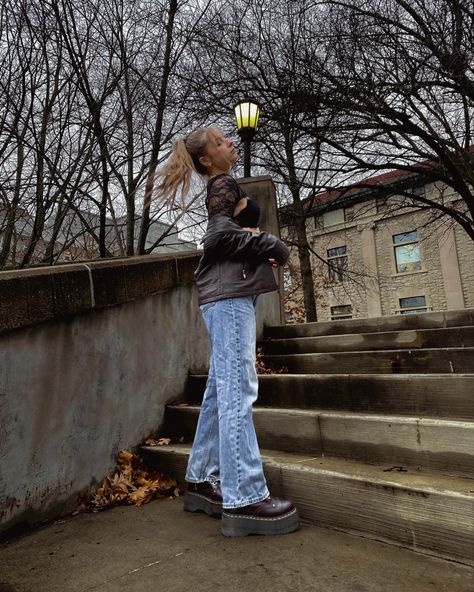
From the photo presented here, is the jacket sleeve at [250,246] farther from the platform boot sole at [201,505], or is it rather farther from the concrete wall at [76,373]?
A: the platform boot sole at [201,505]

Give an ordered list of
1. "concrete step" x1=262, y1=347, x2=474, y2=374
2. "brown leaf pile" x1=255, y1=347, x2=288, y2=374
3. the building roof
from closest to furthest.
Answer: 1. "concrete step" x1=262, y1=347, x2=474, y2=374
2. "brown leaf pile" x1=255, y1=347, x2=288, y2=374
3. the building roof

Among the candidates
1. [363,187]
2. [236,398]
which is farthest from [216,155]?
[363,187]

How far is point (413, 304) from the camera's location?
82.1ft

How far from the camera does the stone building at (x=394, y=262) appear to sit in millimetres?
23234

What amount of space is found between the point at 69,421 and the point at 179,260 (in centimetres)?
174

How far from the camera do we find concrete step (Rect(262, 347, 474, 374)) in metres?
3.35

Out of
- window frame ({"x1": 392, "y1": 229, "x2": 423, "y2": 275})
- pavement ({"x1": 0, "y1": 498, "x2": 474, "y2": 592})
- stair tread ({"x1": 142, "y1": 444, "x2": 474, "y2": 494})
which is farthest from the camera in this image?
window frame ({"x1": 392, "y1": 229, "x2": 423, "y2": 275})

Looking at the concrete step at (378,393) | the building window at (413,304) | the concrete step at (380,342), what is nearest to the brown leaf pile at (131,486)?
the concrete step at (378,393)

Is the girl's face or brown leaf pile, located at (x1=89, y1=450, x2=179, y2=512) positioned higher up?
the girl's face

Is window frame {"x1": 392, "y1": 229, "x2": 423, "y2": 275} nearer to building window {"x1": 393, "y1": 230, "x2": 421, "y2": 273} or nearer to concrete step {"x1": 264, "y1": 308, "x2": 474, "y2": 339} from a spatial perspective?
building window {"x1": 393, "y1": 230, "x2": 421, "y2": 273}

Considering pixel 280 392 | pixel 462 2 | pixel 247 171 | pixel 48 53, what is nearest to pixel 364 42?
pixel 462 2

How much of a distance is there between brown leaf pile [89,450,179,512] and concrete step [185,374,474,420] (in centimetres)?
98

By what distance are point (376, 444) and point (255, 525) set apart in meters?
0.85

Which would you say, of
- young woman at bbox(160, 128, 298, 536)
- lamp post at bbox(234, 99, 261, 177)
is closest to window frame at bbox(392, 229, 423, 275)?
lamp post at bbox(234, 99, 261, 177)
